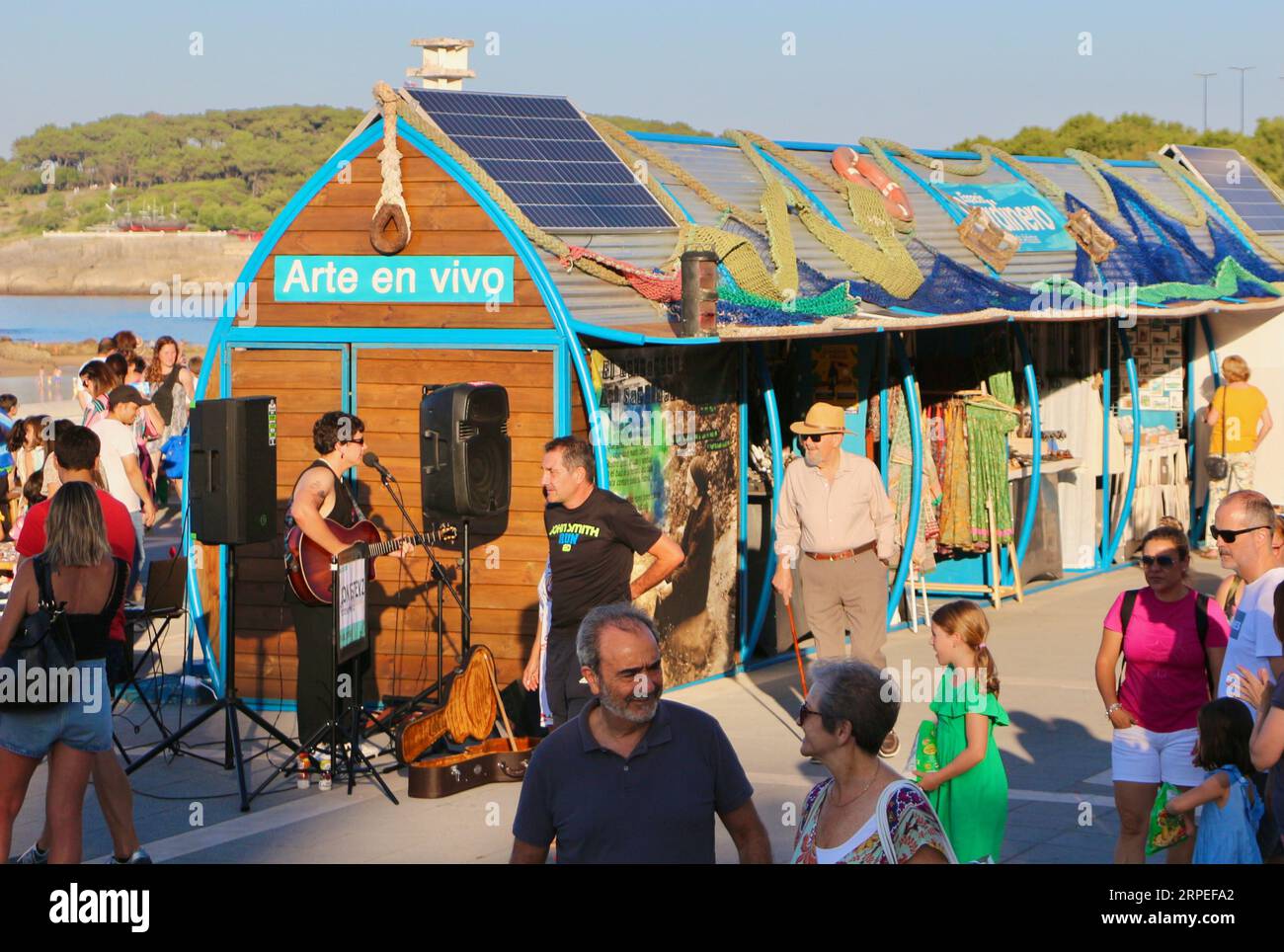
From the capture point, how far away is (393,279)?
33.9ft

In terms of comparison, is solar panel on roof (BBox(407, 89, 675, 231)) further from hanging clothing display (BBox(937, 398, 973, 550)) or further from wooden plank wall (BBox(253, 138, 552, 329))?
hanging clothing display (BBox(937, 398, 973, 550))

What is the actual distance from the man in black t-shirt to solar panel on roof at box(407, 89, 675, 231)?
9.37 feet

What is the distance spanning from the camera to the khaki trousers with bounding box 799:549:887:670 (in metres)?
9.62

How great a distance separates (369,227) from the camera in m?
10.4

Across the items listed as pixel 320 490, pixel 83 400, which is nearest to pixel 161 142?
pixel 83 400

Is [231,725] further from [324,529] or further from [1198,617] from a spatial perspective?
[1198,617]

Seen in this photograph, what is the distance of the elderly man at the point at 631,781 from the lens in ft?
15.4

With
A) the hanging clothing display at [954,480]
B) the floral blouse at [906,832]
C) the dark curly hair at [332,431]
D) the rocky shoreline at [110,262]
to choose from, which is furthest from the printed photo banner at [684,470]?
the rocky shoreline at [110,262]

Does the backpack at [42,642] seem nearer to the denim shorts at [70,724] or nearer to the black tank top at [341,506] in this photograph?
the denim shorts at [70,724]

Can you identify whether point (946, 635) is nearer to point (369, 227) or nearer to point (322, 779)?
point (322, 779)

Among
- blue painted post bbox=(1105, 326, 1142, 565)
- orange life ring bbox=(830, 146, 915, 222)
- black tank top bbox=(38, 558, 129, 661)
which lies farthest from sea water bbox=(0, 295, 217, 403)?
black tank top bbox=(38, 558, 129, 661)

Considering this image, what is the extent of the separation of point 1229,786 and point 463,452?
4344 mm
